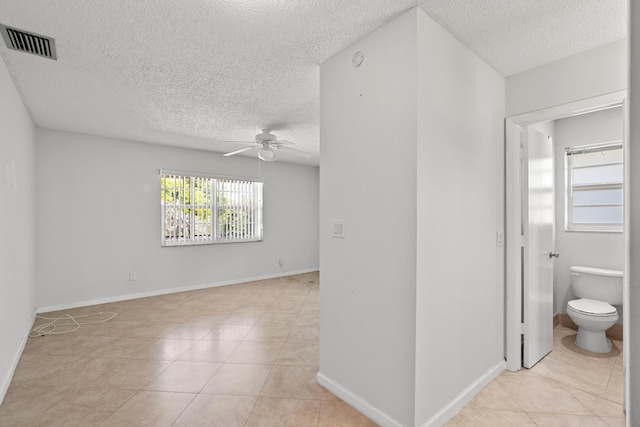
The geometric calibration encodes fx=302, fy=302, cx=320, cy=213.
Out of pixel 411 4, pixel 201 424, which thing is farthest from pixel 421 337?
pixel 411 4

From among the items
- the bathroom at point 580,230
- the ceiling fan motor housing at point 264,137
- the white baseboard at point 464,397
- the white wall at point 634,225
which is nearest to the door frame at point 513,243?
the white baseboard at point 464,397

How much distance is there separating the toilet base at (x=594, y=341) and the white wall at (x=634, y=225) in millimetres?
3205

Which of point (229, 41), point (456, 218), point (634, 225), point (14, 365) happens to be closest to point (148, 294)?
point (14, 365)

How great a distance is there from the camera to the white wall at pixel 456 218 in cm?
174

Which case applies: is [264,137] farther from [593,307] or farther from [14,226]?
[593,307]

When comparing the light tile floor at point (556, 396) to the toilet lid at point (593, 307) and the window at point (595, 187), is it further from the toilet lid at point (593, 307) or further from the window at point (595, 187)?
the window at point (595, 187)

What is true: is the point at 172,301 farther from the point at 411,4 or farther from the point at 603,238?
the point at 603,238

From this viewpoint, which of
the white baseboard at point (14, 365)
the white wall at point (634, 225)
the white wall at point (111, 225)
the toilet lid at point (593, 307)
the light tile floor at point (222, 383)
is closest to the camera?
the white wall at point (634, 225)

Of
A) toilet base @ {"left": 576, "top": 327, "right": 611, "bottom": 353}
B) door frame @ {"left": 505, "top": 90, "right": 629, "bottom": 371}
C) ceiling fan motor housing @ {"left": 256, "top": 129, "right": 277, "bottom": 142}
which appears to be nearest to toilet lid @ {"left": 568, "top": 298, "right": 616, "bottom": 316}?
toilet base @ {"left": 576, "top": 327, "right": 611, "bottom": 353}

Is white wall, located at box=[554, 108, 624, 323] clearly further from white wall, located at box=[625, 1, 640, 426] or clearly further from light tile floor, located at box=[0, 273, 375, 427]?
white wall, located at box=[625, 1, 640, 426]

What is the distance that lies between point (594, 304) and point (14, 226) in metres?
5.31

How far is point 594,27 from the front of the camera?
187 cm

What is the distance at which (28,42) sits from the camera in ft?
6.72

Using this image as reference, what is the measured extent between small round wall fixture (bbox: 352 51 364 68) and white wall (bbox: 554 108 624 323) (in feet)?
9.33
